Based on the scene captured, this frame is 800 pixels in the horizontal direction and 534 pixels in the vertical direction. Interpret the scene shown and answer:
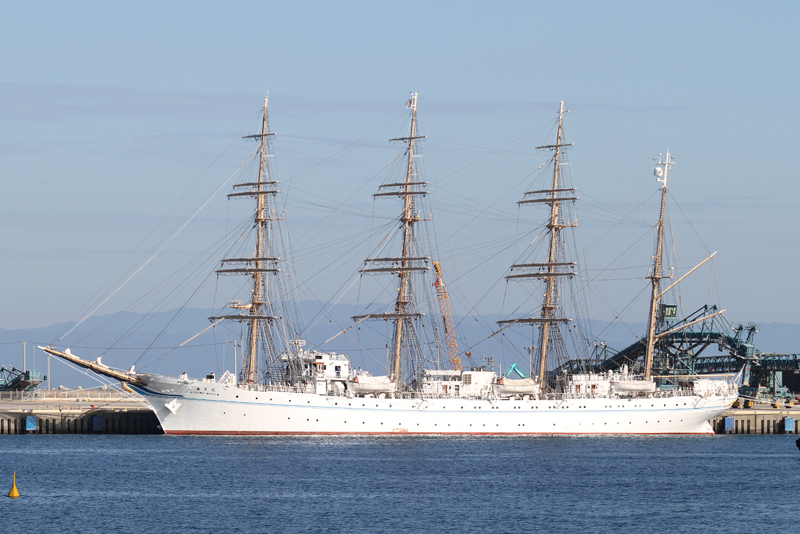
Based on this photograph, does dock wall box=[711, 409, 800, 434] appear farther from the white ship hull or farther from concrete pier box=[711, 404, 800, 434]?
the white ship hull

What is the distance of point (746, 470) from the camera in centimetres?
8188

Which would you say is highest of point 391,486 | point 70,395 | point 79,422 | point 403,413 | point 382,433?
point 403,413

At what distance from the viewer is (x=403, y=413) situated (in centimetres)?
10469

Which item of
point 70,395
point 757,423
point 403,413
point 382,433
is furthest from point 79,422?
point 757,423

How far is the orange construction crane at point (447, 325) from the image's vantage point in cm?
13438

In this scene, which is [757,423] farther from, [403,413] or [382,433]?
[382,433]

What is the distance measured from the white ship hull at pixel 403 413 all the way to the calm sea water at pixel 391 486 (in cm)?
241

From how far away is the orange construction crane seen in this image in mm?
134375

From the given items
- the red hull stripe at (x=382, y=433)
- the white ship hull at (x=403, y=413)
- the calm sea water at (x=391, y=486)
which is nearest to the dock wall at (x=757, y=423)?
the white ship hull at (x=403, y=413)

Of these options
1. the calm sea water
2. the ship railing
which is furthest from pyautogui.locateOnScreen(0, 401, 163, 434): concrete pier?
the ship railing

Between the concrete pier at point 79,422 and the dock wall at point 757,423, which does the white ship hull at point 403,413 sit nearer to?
the dock wall at point 757,423

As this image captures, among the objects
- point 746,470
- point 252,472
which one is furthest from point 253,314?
point 746,470

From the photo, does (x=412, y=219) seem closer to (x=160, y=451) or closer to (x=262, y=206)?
(x=262, y=206)

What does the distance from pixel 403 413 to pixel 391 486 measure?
34197mm
